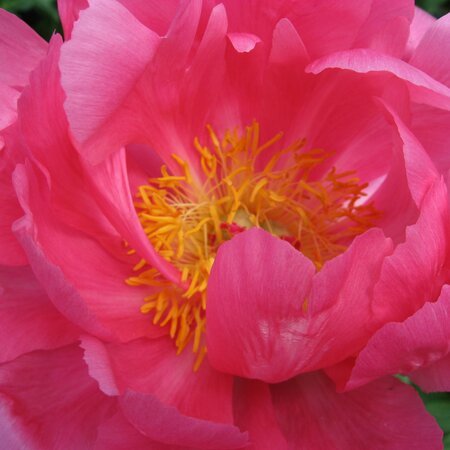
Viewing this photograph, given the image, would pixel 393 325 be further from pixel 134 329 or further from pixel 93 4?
pixel 93 4

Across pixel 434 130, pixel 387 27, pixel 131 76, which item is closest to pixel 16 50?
pixel 131 76

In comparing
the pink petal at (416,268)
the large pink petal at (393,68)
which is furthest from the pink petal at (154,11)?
the pink petal at (416,268)

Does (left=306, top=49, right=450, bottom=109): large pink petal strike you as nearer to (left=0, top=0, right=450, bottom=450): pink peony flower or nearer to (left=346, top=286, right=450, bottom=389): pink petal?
(left=0, top=0, right=450, bottom=450): pink peony flower

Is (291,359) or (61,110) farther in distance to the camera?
(61,110)

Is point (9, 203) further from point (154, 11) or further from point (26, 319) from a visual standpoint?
point (154, 11)

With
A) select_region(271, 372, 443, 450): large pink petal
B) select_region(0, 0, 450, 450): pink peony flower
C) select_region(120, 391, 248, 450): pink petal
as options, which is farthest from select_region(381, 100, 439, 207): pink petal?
select_region(120, 391, 248, 450): pink petal

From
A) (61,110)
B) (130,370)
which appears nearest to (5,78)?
Result: (61,110)

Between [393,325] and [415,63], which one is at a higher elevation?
[415,63]
